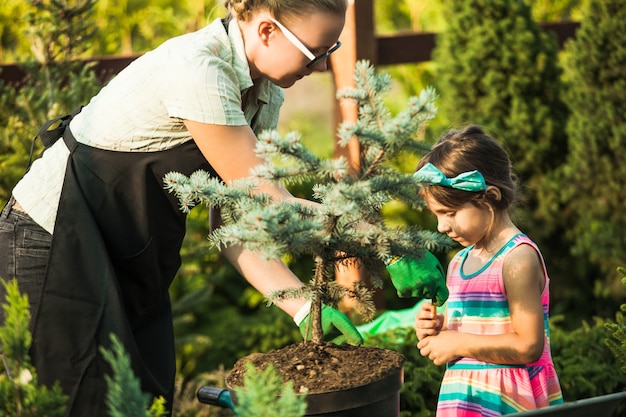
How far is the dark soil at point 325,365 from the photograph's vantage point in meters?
1.74

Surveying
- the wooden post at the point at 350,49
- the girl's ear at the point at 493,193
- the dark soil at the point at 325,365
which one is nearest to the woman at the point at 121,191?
the dark soil at the point at 325,365

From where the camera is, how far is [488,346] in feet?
7.21

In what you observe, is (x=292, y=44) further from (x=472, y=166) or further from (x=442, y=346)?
(x=442, y=346)

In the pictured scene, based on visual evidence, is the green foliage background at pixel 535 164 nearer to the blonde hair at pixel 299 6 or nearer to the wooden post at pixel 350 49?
the wooden post at pixel 350 49

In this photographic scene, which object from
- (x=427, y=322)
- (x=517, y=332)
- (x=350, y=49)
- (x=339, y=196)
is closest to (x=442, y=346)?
(x=427, y=322)

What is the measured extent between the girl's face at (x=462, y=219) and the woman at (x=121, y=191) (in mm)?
425

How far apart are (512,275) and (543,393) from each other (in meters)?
0.34

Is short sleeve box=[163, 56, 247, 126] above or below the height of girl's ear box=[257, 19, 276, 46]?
below

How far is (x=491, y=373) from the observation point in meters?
2.25

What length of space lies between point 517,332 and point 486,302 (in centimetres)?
14

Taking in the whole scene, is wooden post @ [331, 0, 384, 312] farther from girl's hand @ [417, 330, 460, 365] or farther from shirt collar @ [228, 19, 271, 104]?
shirt collar @ [228, 19, 271, 104]

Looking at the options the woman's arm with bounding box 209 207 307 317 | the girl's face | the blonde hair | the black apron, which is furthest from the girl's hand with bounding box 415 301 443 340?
the blonde hair

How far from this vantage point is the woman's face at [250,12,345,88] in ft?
6.74

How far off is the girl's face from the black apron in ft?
2.10
